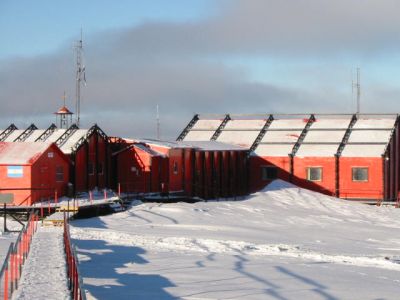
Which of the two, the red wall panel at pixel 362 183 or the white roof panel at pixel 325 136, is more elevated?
the white roof panel at pixel 325 136

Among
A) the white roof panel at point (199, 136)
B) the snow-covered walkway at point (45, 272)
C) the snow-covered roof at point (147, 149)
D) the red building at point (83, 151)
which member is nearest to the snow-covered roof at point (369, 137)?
the white roof panel at point (199, 136)

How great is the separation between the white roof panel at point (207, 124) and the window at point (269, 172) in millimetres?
6877

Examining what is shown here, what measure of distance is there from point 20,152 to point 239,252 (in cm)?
1627

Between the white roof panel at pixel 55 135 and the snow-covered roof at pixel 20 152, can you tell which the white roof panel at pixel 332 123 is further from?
the snow-covered roof at pixel 20 152

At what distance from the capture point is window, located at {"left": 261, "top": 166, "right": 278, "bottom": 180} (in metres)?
51.1

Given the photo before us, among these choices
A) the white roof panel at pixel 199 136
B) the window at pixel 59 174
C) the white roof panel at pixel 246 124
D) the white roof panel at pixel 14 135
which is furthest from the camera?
the white roof panel at pixel 246 124

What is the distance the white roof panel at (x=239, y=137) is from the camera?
53.1 m

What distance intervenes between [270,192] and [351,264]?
23.4m

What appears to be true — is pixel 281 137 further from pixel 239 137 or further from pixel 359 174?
pixel 359 174

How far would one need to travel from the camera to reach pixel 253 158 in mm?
51594

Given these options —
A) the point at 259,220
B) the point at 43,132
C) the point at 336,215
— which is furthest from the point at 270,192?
the point at 43,132

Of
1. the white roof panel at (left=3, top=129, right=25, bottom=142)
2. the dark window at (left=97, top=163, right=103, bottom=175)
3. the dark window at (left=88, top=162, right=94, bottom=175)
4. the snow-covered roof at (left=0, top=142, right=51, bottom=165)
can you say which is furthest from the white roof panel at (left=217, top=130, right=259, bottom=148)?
the snow-covered roof at (left=0, top=142, right=51, bottom=165)

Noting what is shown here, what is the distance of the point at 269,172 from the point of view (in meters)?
51.3

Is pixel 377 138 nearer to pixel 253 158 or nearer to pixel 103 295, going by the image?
pixel 253 158
